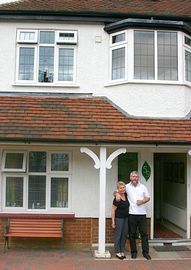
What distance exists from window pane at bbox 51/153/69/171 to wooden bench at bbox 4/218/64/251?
134cm

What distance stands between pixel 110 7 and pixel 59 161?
4.87 metres

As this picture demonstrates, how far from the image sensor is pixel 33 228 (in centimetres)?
854

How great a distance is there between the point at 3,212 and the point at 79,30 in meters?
5.38

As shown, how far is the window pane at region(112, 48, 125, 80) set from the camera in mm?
9703

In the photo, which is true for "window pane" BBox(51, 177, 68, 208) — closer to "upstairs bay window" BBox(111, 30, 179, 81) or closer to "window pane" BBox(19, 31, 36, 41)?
"upstairs bay window" BBox(111, 30, 179, 81)

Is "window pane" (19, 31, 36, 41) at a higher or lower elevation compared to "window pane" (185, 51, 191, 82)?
higher

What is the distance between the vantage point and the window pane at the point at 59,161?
9.25 meters

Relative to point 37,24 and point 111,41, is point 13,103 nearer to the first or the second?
point 37,24

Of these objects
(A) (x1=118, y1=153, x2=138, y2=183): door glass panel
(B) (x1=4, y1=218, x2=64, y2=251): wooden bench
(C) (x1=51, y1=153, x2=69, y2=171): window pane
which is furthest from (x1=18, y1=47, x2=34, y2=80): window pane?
(B) (x1=4, y1=218, x2=64, y2=251): wooden bench

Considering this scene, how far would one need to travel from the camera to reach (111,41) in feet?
32.5

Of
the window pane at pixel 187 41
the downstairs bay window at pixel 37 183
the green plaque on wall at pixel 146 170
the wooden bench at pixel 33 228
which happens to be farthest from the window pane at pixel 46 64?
the wooden bench at pixel 33 228

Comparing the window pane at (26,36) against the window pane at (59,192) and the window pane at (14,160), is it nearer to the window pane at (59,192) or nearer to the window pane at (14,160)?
the window pane at (14,160)

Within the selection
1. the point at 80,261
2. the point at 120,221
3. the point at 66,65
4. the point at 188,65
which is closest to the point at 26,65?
the point at 66,65

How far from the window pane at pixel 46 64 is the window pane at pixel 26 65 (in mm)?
250
